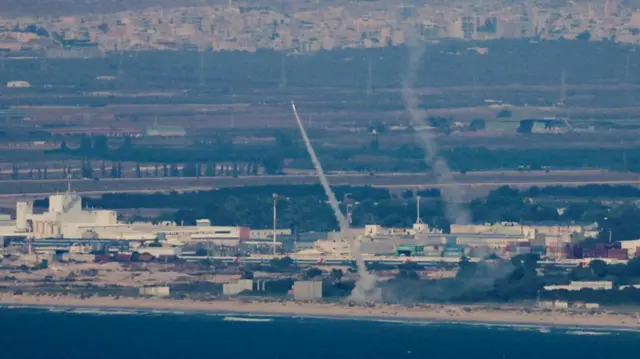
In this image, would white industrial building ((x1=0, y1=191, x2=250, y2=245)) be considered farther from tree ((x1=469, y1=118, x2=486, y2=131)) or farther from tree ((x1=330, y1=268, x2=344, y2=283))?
tree ((x1=469, y1=118, x2=486, y2=131))

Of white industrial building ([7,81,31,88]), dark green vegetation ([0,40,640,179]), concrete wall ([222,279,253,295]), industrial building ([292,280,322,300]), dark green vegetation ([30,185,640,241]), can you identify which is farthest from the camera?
white industrial building ([7,81,31,88])

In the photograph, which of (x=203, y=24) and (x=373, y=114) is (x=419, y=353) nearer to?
(x=373, y=114)

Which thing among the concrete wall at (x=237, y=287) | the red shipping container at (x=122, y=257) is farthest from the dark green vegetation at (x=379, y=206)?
the concrete wall at (x=237, y=287)

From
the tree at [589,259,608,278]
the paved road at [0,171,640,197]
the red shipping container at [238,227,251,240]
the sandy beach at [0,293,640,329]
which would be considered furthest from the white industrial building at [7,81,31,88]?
the sandy beach at [0,293,640,329]

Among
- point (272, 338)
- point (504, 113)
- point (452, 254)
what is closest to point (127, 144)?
point (504, 113)

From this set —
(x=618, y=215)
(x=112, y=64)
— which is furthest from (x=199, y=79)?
(x=618, y=215)

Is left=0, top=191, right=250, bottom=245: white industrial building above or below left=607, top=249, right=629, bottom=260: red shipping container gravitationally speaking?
above

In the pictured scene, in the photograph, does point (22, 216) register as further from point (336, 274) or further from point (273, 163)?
point (273, 163)
